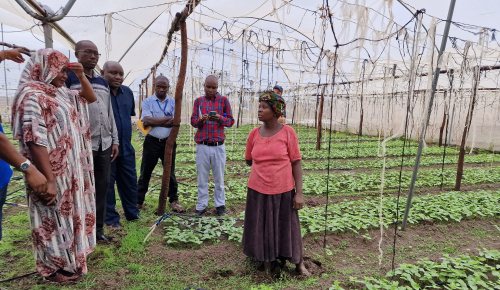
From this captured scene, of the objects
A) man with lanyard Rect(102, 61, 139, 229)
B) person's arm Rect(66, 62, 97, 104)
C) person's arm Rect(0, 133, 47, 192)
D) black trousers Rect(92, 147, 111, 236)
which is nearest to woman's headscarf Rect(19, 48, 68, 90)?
person's arm Rect(66, 62, 97, 104)

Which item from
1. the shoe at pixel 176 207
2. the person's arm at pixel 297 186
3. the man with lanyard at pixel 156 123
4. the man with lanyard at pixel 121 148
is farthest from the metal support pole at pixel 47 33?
the person's arm at pixel 297 186

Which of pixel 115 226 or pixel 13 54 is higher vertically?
pixel 13 54

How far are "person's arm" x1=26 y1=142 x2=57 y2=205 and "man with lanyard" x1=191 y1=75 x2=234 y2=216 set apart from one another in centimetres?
211

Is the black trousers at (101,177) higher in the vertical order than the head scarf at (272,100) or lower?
lower

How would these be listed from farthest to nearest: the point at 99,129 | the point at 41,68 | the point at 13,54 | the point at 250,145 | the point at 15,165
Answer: the point at 99,129 < the point at 250,145 < the point at 41,68 < the point at 13,54 < the point at 15,165

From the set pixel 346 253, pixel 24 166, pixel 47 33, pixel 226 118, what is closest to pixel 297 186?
pixel 346 253

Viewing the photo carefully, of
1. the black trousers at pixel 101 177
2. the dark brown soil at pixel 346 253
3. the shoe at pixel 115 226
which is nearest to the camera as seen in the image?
the dark brown soil at pixel 346 253

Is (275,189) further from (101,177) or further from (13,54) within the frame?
(13,54)

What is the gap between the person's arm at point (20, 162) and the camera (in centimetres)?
195

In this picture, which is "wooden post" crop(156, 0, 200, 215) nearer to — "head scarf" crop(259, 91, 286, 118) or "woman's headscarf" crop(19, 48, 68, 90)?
"head scarf" crop(259, 91, 286, 118)

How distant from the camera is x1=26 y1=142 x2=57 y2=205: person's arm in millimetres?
2271

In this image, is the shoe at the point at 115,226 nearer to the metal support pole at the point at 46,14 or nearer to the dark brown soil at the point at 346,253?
the dark brown soil at the point at 346,253

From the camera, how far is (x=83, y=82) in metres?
2.83

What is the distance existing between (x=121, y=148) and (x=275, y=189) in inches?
79.0
